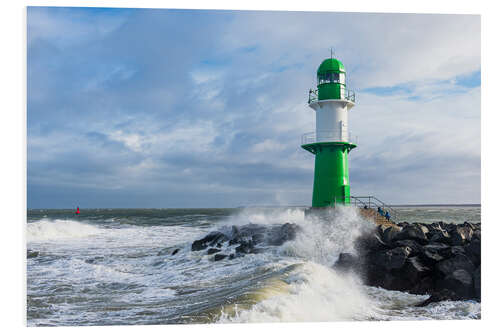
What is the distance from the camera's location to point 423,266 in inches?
217

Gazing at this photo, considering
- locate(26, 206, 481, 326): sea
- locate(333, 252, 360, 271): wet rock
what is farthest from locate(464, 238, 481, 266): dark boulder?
locate(333, 252, 360, 271): wet rock

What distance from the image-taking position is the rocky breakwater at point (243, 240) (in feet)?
25.5

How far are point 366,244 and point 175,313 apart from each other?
12.5 feet

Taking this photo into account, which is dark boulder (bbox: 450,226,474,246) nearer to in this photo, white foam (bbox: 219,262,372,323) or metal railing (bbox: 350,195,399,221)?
→ metal railing (bbox: 350,195,399,221)

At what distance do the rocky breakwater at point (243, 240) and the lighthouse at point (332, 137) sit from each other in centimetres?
103

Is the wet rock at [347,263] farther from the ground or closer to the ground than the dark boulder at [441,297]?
farther from the ground

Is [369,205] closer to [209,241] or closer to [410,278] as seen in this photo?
[410,278]

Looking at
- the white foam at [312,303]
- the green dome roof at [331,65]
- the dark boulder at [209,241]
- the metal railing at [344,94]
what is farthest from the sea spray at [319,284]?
the green dome roof at [331,65]

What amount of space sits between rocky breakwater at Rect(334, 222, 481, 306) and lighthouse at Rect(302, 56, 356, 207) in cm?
183

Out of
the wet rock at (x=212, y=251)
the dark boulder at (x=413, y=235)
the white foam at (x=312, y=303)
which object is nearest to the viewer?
the white foam at (x=312, y=303)

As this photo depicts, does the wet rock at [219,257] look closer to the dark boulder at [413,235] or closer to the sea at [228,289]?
the sea at [228,289]
